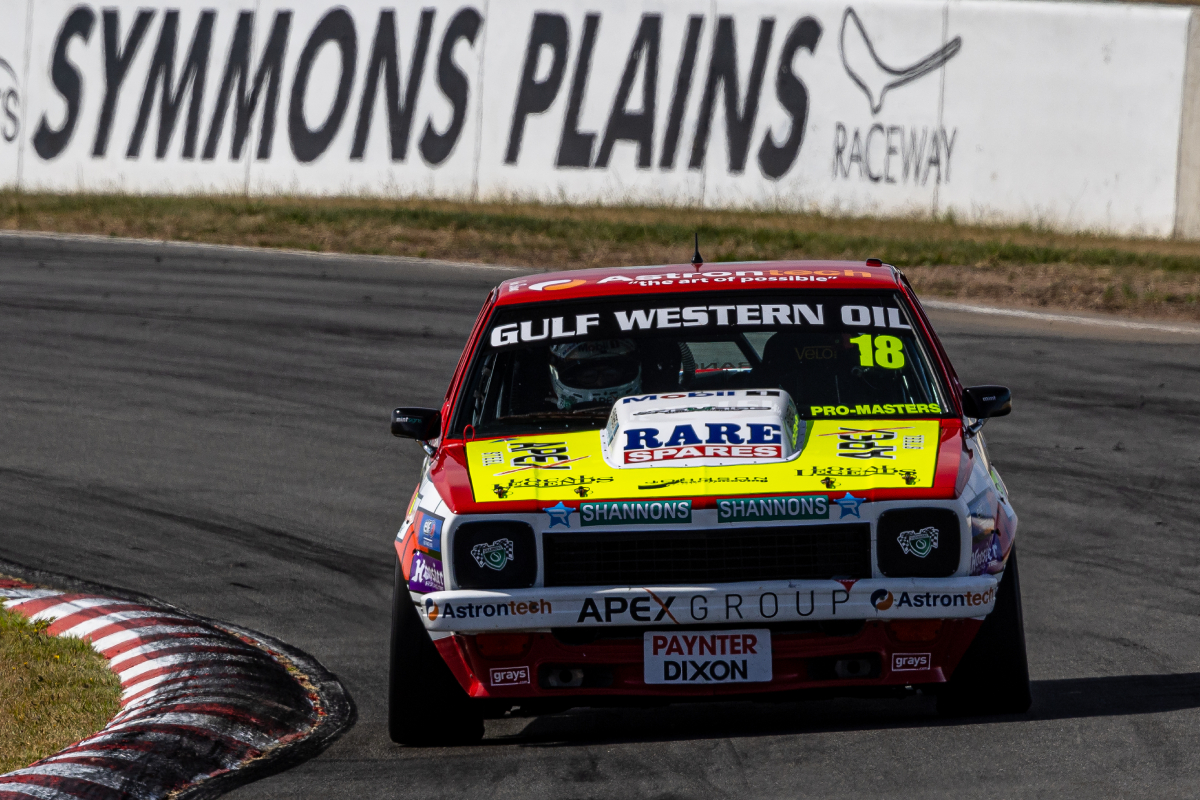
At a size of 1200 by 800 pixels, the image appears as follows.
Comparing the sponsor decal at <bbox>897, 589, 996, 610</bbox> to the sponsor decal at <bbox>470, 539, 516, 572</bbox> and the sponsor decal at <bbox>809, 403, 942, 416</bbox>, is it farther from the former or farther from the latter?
the sponsor decal at <bbox>470, 539, 516, 572</bbox>

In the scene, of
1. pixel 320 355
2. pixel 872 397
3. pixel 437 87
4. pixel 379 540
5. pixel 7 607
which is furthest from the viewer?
pixel 437 87

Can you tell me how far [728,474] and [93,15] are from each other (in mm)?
18800

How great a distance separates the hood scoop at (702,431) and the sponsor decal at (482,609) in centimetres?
51

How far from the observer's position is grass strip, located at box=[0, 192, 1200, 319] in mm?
17203

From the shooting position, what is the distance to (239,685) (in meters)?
6.32

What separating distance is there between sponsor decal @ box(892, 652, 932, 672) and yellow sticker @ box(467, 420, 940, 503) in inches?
20.6

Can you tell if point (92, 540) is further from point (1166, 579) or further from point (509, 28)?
point (509, 28)

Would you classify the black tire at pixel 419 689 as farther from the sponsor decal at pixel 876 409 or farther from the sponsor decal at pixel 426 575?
the sponsor decal at pixel 876 409

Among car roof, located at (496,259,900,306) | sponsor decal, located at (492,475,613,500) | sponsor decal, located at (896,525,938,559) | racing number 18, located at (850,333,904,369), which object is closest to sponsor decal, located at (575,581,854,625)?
sponsor decal, located at (896,525,938,559)

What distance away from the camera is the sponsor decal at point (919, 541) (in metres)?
5.37

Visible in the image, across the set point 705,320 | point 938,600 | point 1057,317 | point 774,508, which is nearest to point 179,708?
point 774,508

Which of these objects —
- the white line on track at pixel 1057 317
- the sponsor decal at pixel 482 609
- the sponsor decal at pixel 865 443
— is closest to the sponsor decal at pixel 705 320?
the sponsor decal at pixel 865 443

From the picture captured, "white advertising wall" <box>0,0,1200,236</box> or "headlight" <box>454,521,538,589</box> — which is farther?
"white advertising wall" <box>0,0,1200,236</box>

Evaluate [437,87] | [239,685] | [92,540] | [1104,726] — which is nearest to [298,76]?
[437,87]
